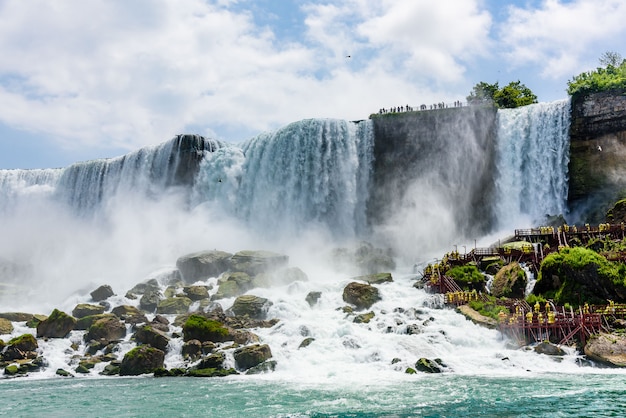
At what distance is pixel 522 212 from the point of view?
4484 centimetres

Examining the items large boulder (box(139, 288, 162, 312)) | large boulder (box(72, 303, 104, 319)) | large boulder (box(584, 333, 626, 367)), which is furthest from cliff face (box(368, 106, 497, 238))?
A: large boulder (box(72, 303, 104, 319))

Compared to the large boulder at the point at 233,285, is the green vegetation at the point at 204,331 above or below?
below

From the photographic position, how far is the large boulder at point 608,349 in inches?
861

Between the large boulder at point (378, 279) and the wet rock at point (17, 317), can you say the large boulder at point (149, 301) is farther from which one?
the large boulder at point (378, 279)

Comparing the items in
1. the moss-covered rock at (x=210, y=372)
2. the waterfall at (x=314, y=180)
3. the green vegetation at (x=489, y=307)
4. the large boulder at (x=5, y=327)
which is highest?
the waterfall at (x=314, y=180)

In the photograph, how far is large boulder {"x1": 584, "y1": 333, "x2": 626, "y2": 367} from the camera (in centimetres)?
2186

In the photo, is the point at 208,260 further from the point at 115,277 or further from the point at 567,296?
the point at 567,296

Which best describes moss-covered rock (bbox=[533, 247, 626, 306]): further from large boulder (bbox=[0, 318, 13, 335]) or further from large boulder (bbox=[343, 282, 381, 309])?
large boulder (bbox=[0, 318, 13, 335])

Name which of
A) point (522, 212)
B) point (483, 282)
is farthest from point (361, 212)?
point (483, 282)

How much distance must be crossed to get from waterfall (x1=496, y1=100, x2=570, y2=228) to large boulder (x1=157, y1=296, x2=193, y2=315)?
25.1 m

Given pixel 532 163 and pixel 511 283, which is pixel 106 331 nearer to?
pixel 511 283

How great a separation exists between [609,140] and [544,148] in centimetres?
451

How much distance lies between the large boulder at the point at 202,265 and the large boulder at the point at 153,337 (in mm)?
14811

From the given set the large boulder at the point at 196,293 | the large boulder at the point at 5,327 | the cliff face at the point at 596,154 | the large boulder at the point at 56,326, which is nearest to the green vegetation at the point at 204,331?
the large boulder at the point at 56,326
